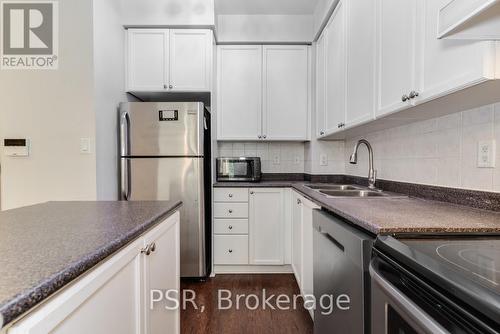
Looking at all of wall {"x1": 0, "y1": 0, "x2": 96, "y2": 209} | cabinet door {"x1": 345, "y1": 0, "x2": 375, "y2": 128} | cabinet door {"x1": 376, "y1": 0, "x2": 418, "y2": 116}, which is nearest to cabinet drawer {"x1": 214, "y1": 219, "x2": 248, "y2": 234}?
wall {"x1": 0, "y1": 0, "x2": 96, "y2": 209}

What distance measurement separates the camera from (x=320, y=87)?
2633 millimetres

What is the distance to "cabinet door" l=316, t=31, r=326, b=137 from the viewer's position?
2521 mm

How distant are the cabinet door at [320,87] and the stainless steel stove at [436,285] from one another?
185 cm

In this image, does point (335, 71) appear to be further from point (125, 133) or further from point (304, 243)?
point (125, 133)

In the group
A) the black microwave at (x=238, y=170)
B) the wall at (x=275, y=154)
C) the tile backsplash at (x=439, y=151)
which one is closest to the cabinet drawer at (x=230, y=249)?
the black microwave at (x=238, y=170)

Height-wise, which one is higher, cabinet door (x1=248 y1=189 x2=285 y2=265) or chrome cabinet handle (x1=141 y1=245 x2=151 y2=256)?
chrome cabinet handle (x1=141 y1=245 x2=151 y2=256)

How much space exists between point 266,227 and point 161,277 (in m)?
1.60

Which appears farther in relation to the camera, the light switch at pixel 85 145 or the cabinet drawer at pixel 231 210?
the cabinet drawer at pixel 231 210

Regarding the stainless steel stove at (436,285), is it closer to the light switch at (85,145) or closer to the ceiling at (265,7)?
the light switch at (85,145)

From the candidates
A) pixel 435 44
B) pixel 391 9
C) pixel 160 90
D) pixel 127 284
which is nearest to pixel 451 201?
pixel 435 44

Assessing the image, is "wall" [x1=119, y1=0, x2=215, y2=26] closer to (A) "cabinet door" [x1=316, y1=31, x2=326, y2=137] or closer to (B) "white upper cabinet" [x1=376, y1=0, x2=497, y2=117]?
(A) "cabinet door" [x1=316, y1=31, x2=326, y2=137]

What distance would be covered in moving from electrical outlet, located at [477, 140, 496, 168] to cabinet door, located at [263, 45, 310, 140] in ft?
5.80

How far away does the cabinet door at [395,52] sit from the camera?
1.17 metres

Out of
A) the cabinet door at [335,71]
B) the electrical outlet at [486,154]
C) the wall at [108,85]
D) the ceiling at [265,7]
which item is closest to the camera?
the electrical outlet at [486,154]
